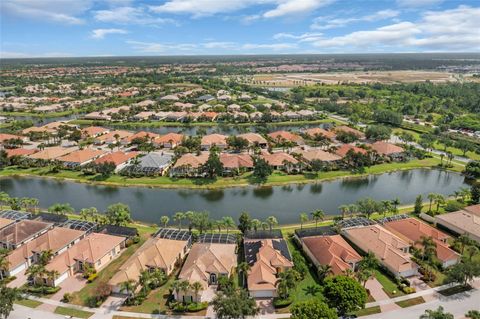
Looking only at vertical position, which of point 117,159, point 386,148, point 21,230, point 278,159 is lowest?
point 21,230

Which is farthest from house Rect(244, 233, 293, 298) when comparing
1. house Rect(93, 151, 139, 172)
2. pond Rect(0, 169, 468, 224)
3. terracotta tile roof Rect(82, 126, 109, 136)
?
terracotta tile roof Rect(82, 126, 109, 136)

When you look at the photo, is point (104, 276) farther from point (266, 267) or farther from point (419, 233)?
point (419, 233)

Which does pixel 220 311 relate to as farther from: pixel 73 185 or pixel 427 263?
pixel 73 185

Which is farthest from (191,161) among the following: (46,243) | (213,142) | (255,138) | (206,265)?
(206,265)

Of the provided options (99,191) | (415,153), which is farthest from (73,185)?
(415,153)

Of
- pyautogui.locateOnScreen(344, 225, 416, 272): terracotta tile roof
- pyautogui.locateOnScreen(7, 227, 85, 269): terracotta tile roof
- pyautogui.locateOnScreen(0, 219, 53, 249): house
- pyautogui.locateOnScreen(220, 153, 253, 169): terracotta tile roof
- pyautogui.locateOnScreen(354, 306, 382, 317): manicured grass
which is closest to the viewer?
pyautogui.locateOnScreen(354, 306, 382, 317): manicured grass

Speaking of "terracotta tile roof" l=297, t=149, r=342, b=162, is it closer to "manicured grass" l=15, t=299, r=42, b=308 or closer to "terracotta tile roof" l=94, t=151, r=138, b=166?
"terracotta tile roof" l=94, t=151, r=138, b=166
